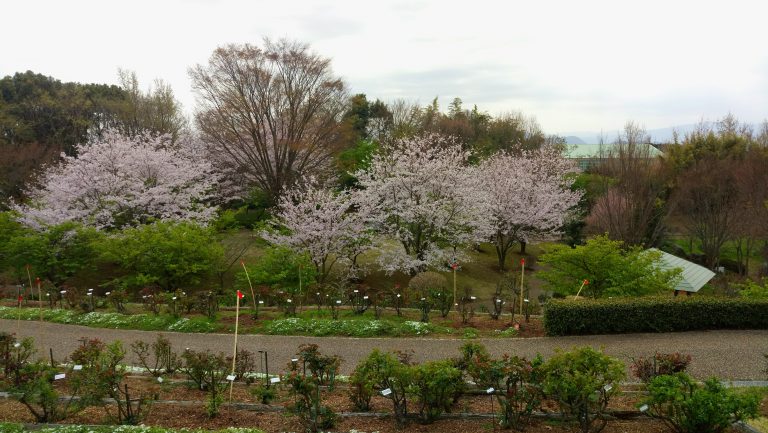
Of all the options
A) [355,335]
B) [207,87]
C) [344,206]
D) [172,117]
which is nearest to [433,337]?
[355,335]

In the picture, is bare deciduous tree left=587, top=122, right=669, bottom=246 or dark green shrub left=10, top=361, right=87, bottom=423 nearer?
dark green shrub left=10, top=361, right=87, bottom=423

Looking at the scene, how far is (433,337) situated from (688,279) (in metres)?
9.71

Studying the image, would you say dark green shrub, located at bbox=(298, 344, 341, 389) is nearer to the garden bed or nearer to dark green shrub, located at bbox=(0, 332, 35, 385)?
the garden bed

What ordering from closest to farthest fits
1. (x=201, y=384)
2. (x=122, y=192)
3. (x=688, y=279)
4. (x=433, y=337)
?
(x=201, y=384) → (x=433, y=337) → (x=688, y=279) → (x=122, y=192)

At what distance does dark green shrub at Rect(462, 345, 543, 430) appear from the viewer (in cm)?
679

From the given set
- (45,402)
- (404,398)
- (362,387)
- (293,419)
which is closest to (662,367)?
(404,398)

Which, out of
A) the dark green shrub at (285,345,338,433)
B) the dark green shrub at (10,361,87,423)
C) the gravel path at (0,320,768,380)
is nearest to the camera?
the dark green shrub at (285,345,338,433)

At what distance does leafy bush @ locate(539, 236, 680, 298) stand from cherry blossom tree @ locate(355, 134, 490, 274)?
6.36 meters

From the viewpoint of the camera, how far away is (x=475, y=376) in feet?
24.5

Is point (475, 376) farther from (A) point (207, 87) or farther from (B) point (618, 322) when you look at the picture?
(A) point (207, 87)

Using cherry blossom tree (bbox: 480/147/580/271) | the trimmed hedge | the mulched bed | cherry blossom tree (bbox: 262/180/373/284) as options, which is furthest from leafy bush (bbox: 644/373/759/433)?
cherry blossom tree (bbox: 480/147/580/271)

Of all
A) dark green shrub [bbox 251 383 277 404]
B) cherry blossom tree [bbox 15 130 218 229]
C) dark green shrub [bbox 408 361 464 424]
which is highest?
cherry blossom tree [bbox 15 130 218 229]

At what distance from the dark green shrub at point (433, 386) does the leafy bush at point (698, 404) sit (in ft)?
7.69

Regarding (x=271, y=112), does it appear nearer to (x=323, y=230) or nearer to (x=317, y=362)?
(x=323, y=230)
